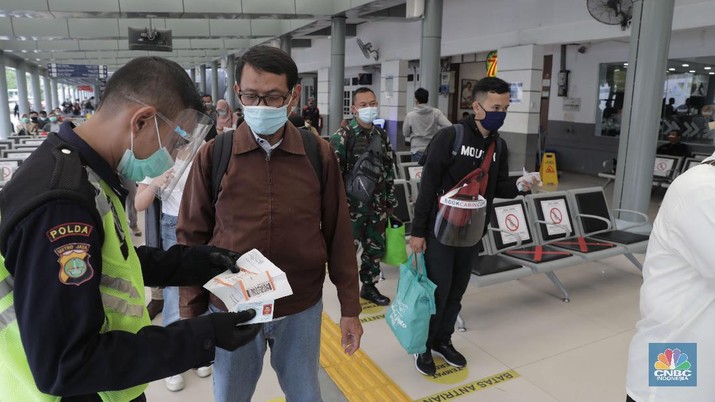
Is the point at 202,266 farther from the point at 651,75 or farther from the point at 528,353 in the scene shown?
the point at 651,75

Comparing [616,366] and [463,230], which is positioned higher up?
[463,230]

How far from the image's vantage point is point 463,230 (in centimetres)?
263

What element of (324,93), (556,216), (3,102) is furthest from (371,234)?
(3,102)

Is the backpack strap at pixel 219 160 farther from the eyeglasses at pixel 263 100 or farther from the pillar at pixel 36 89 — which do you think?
the pillar at pixel 36 89

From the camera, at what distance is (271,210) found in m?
1.62

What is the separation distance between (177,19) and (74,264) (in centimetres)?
1395

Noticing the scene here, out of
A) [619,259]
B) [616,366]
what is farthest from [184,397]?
[619,259]

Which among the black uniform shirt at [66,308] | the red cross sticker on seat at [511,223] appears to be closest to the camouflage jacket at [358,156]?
the red cross sticker on seat at [511,223]

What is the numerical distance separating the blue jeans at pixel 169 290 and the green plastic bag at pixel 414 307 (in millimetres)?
1259

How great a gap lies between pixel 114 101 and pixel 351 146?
2609 mm

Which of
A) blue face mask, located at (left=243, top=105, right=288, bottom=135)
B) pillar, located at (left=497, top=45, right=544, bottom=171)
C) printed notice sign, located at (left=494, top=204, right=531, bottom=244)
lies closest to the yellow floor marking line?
printed notice sign, located at (left=494, top=204, right=531, bottom=244)

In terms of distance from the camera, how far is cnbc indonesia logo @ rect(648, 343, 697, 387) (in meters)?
1.36

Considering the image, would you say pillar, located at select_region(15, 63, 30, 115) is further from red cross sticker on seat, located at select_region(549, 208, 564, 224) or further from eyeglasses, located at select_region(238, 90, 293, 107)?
eyeglasses, located at select_region(238, 90, 293, 107)

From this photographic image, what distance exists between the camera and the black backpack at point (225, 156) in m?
1.67
